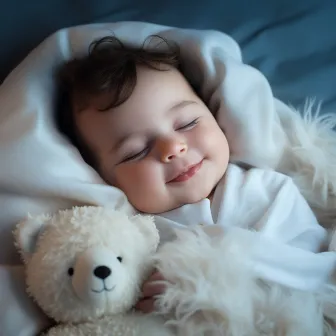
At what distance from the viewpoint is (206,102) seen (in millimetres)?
1239

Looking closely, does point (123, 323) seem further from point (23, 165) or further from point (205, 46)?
point (205, 46)

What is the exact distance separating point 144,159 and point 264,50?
423 millimetres

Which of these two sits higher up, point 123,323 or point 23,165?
point 23,165

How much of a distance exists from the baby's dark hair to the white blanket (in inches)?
0.9

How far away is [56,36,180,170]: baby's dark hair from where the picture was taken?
1104 millimetres

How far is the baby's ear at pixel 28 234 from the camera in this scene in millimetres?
908

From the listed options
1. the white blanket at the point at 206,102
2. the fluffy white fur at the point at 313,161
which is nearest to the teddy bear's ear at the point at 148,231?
the white blanket at the point at 206,102

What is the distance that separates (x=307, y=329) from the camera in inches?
33.6

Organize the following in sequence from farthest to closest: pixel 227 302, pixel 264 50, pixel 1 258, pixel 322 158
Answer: pixel 264 50, pixel 322 158, pixel 1 258, pixel 227 302

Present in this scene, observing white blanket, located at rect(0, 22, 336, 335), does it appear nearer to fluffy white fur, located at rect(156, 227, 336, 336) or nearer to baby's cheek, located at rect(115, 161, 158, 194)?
baby's cheek, located at rect(115, 161, 158, 194)

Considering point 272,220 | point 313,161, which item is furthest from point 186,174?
point 313,161

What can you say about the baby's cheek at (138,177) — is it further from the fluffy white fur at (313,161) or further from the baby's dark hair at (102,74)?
the fluffy white fur at (313,161)

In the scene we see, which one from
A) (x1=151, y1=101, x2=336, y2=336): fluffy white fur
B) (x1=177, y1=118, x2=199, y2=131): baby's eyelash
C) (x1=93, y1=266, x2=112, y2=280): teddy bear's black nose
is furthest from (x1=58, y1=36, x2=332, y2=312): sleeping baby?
(x1=93, y1=266, x2=112, y2=280): teddy bear's black nose

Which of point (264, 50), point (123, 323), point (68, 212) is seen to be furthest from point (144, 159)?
point (264, 50)
